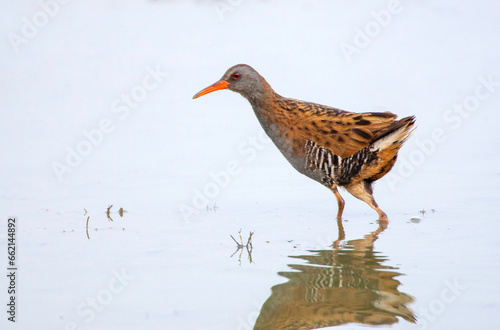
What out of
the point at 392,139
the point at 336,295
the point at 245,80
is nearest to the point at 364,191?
the point at 392,139

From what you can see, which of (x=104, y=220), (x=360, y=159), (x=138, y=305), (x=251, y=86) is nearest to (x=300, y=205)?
(x=360, y=159)

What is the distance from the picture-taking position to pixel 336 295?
18.3 ft

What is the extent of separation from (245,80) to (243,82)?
3cm

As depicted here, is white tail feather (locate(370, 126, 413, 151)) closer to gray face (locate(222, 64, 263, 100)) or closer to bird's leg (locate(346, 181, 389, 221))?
bird's leg (locate(346, 181, 389, 221))

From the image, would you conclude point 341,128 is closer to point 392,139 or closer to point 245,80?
point 392,139

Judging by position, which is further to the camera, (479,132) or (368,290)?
(479,132)

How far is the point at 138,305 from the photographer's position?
214 inches

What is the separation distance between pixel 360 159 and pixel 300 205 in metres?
0.90

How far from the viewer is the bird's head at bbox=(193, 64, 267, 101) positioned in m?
8.41

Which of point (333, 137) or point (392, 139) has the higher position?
point (333, 137)

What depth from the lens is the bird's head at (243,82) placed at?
8406 millimetres

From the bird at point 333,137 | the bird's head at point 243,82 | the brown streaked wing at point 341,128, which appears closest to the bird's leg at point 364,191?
the bird at point 333,137

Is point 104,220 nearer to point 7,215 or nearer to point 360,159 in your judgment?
point 7,215

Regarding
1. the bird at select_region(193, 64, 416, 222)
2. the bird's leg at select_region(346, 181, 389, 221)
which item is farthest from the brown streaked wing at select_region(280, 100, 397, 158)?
the bird's leg at select_region(346, 181, 389, 221)
